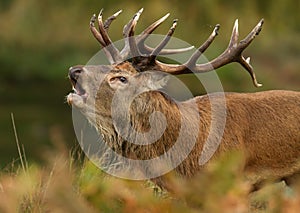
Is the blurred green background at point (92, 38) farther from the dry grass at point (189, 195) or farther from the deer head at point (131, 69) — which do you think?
the dry grass at point (189, 195)

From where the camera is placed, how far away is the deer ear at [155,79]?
5.04 metres

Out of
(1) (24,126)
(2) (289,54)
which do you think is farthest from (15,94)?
(2) (289,54)

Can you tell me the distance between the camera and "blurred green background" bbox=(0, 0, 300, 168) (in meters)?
19.8

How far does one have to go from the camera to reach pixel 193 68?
17.2 feet

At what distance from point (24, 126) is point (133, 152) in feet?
35.5

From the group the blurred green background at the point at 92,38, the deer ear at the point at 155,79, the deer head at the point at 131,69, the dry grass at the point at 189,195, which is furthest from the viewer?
the blurred green background at the point at 92,38

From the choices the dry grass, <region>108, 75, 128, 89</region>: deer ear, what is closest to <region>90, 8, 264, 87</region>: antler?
<region>108, 75, 128, 89</region>: deer ear

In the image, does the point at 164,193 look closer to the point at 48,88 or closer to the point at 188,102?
the point at 188,102

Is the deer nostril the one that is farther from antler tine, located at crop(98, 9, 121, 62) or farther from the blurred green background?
the blurred green background

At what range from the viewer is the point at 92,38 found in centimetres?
2236

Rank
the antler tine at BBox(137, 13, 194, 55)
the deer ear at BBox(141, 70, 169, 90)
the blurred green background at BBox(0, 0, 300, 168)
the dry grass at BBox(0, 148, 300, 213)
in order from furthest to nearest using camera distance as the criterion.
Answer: the blurred green background at BBox(0, 0, 300, 168), the antler tine at BBox(137, 13, 194, 55), the deer ear at BBox(141, 70, 169, 90), the dry grass at BBox(0, 148, 300, 213)

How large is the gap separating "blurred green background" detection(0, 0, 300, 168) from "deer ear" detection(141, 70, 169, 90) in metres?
12.6

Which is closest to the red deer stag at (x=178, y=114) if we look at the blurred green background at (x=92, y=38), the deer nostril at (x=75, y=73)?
the deer nostril at (x=75, y=73)

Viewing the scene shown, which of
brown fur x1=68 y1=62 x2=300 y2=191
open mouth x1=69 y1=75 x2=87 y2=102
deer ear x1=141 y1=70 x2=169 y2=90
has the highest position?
open mouth x1=69 y1=75 x2=87 y2=102
